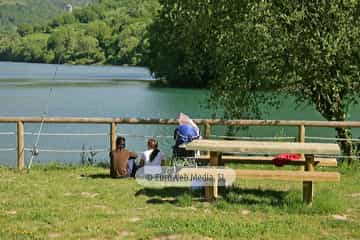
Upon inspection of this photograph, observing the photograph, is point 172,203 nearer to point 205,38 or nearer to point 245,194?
point 245,194

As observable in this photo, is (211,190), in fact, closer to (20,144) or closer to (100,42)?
(20,144)

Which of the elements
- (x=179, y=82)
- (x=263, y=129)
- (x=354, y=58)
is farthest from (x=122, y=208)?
(x=179, y=82)

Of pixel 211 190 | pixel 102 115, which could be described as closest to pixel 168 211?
pixel 211 190

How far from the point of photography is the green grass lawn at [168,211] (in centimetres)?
728

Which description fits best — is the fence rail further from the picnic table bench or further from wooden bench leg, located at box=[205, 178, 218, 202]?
wooden bench leg, located at box=[205, 178, 218, 202]

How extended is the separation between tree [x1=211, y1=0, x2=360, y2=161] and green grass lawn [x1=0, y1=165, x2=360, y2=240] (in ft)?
11.4

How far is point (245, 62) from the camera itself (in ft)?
46.2

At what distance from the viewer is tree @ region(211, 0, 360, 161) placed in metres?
13.3

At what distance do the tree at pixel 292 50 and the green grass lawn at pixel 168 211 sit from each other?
3.47 metres

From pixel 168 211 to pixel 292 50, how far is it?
21.3ft

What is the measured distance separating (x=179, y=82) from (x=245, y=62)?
185 feet

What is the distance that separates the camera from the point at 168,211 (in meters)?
8.37

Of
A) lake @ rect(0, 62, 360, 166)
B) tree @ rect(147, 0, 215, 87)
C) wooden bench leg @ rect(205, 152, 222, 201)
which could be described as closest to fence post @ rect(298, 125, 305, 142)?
lake @ rect(0, 62, 360, 166)

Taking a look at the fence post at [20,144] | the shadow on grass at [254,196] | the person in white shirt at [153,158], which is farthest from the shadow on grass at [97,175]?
the shadow on grass at [254,196]
